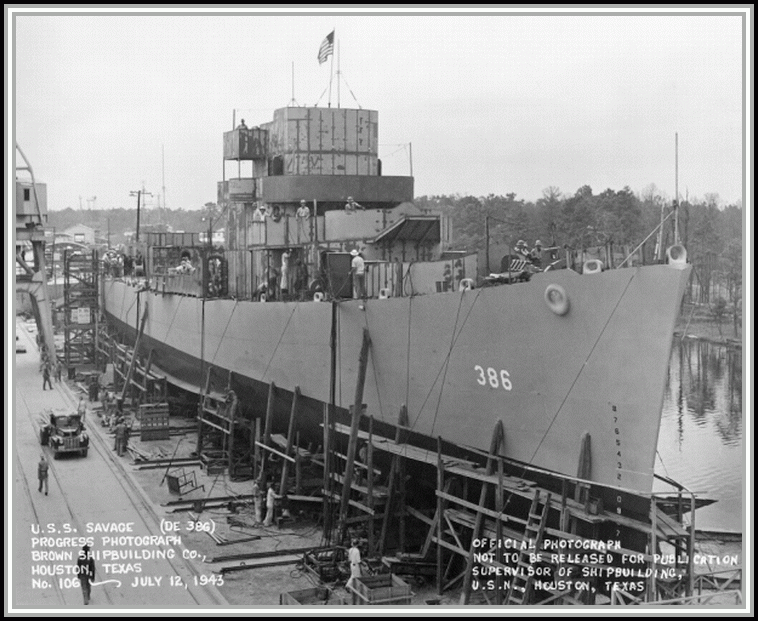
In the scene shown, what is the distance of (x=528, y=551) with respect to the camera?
426 inches

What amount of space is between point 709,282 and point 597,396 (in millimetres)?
14980

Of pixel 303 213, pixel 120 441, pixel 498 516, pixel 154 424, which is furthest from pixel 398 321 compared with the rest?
pixel 154 424

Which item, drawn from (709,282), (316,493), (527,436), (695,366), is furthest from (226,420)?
(695,366)

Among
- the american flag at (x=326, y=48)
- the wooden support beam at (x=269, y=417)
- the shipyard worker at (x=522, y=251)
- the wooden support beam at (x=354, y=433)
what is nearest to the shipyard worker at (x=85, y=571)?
the wooden support beam at (x=354, y=433)

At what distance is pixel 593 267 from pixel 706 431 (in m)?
13.5

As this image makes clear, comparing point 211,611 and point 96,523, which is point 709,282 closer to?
point 96,523

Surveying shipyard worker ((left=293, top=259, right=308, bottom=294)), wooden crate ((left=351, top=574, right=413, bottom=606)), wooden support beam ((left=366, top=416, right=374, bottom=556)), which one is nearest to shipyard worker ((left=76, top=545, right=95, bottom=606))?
wooden crate ((left=351, top=574, right=413, bottom=606))

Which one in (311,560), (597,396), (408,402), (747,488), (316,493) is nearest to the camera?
(747,488)

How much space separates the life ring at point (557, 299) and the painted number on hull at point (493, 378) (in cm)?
110

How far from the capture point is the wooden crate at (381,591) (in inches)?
438

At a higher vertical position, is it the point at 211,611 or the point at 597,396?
the point at 597,396

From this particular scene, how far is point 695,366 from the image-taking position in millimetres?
28188

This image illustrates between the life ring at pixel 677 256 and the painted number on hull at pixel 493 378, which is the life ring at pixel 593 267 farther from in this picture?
the painted number on hull at pixel 493 378

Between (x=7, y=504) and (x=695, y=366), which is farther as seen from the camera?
(x=695, y=366)
